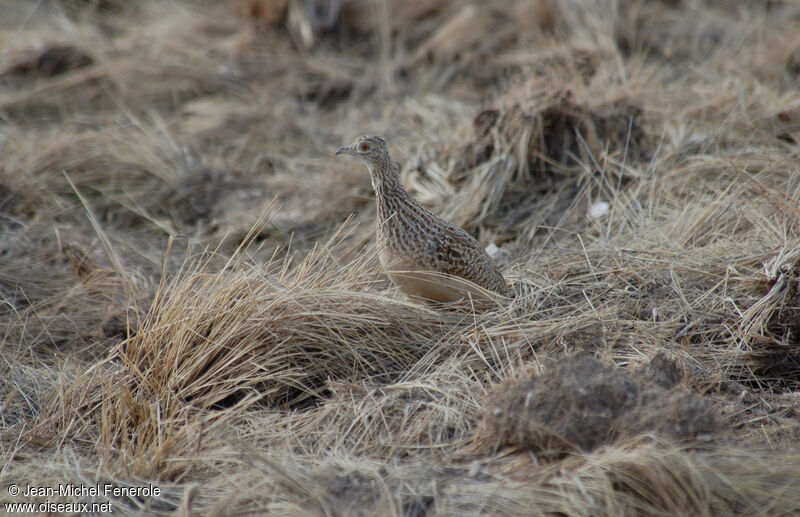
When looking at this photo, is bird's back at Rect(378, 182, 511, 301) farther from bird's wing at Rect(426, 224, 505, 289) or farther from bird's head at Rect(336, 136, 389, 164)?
bird's head at Rect(336, 136, 389, 164)

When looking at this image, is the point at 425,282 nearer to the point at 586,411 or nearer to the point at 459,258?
the point at 459,258

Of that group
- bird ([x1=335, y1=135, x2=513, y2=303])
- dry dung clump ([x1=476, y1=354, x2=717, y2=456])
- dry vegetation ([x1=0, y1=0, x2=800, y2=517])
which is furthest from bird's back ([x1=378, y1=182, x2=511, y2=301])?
dry dung clump ([x1=476, y1=354, x2=717, y2=456])

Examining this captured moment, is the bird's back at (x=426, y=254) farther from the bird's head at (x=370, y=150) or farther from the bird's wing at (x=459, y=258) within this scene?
the bird's head at (x=370, y=150)

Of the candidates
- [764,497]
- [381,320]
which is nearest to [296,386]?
[381,320]

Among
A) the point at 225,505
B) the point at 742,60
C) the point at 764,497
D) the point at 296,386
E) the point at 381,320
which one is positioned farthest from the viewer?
the point at 742,60

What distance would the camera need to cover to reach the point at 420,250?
157 inches

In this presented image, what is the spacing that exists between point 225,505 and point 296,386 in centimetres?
92

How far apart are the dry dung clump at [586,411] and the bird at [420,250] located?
1.13m

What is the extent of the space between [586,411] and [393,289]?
1.74 m

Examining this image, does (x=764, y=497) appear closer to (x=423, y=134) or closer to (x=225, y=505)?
(x=225, y=505)

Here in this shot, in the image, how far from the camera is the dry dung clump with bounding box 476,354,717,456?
279 centimetres

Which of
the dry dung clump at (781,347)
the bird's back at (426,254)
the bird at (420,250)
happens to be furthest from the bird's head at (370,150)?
the dry dung clump at (781,347)

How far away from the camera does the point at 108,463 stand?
3.09 metres

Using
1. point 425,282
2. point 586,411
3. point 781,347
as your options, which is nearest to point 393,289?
point 425,282
